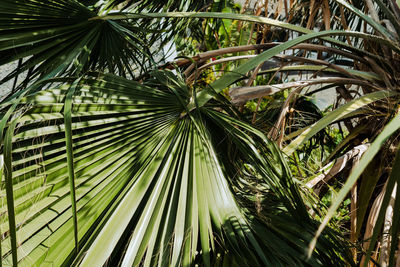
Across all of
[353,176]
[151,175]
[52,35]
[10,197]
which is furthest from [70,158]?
[52,35]

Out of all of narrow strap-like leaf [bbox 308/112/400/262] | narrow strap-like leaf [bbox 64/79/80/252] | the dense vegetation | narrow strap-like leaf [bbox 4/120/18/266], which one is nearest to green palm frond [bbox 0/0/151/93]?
the dense vegetation

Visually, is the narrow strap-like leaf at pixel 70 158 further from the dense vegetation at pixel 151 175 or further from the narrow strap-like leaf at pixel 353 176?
the narrow strap-like leaf at pixel 353 176

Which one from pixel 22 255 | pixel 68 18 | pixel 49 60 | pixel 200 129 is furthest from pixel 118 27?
pixel 22 255

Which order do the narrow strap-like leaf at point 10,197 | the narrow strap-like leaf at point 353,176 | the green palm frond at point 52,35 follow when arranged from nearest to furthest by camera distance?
1. the narrow strap-like leaf at point 353,176
2. the narrow strap-like leaf at point 10,197
3. the green palm frond at point 52,35

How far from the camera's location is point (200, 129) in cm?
118

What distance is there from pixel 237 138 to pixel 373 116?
0.72 m

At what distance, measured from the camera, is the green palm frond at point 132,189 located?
90cm

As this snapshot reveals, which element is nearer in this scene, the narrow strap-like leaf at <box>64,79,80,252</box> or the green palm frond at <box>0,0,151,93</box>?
the narrow strap-like leaf at <box>64,79,80,252</box>

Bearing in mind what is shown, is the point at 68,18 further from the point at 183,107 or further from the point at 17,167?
the point at 17,167

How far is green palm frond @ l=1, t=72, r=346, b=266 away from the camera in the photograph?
2.95 feet

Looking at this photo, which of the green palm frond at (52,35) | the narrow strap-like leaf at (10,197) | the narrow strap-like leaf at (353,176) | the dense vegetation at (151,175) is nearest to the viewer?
the narrow strap-like leaf at (353,176)

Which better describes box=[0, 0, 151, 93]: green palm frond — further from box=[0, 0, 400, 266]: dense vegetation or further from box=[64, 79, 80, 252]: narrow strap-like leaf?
box=[64, 79, 80, 252]: narrow strap-like leaf

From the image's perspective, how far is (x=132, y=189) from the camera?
1.01 m

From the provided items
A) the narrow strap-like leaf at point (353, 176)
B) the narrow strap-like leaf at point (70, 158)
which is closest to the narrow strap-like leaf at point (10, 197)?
the narrow strap-like leaf at point (70, 158)
